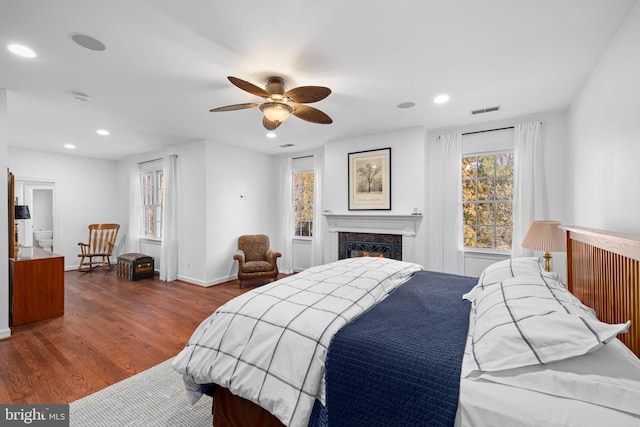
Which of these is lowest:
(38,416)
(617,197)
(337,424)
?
(38,416)

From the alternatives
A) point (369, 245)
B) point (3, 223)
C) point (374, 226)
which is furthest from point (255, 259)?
point (3, 223)

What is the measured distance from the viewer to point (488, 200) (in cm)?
408

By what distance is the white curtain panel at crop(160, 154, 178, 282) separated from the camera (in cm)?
544

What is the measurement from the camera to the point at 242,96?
10.3 ft

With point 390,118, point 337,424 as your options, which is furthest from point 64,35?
point 390,118

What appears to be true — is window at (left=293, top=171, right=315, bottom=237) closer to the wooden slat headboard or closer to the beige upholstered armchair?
the beige upholstered armchair

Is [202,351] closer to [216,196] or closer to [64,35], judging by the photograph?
[64,35]

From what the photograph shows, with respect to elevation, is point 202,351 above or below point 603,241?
below

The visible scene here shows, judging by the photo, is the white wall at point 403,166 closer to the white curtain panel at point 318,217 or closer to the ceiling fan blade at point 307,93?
the white curtain panel at point 318,217

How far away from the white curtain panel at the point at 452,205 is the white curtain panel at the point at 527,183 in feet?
2.20

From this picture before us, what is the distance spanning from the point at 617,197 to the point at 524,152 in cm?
189

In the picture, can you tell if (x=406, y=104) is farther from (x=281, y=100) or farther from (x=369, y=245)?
(x=369, y=245)

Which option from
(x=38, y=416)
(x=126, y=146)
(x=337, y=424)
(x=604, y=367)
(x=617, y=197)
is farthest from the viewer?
(x=126, y=146)

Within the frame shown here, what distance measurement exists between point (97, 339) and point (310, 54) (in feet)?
11.6
